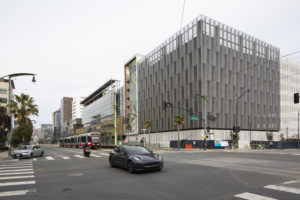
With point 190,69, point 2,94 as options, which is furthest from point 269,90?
point 2,94

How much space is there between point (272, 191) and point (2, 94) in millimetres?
88440

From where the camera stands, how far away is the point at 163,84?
5838 centimetres

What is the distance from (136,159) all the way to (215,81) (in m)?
40.0

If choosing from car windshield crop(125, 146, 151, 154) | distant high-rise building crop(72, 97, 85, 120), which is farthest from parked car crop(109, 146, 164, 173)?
distant high-rise building crop(72, 97, 85, 120)

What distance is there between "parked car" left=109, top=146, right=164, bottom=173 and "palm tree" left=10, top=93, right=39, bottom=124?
36167 mm

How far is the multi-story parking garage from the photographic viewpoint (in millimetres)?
47156

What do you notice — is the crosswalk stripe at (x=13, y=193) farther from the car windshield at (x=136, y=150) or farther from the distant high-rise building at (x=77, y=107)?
the distant high-rise building at (x=77, y=107)

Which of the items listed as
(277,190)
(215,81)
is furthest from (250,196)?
(215,81)

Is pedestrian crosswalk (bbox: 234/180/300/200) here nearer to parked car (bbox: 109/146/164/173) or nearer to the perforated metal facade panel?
parked car (bbox: 109/146/164/173)

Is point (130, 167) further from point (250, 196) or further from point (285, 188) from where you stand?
point (285, 188)

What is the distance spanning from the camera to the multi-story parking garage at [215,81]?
4716 cm

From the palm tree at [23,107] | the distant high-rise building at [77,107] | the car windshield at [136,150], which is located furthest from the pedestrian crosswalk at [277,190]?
the distant high-rise building at [77,107]

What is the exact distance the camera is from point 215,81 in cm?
4775

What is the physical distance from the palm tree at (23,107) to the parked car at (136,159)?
3617cm
